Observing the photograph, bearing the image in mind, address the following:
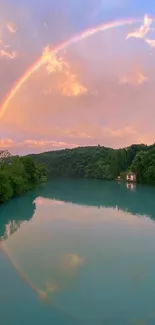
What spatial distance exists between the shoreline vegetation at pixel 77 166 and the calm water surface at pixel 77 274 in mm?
13907

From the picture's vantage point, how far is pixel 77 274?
9883 mm

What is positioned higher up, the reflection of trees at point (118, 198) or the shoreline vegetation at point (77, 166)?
the shoreline vegetation at point (77, 166)

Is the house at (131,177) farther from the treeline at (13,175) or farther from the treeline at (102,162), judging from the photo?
the treeline at (13,175)

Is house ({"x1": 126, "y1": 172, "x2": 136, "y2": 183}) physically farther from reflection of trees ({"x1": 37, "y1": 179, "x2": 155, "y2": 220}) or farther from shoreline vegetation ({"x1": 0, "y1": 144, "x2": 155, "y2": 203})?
reflection of trees ({"x1": 37, "y1": 179, "x2": 155, "y2": 220})

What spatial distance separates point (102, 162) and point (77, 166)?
11.7 meters

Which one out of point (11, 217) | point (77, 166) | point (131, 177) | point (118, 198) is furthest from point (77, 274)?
point (77, 166)

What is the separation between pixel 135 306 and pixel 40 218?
1471cm

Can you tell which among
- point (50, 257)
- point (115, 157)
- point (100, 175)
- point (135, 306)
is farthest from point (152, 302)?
point (100, 175)

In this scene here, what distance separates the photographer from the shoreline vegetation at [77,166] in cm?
3528

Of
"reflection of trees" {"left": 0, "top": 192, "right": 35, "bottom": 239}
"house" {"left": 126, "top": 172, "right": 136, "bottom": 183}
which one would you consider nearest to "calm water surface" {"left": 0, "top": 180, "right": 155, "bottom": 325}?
"reflection of trees" {"left": 0, "top": 192, "right": 35, "bottom": 239}

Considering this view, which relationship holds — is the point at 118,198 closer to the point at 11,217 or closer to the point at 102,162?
the point at 11,217

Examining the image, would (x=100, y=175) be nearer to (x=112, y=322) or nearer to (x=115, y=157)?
(x=115, y=157)

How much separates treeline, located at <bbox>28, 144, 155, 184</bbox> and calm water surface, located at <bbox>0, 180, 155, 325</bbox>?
39.1m

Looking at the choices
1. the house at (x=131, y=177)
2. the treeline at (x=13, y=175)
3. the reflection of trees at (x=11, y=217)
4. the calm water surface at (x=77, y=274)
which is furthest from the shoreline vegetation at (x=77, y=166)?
the calm water surface at (x=77, y=274)
